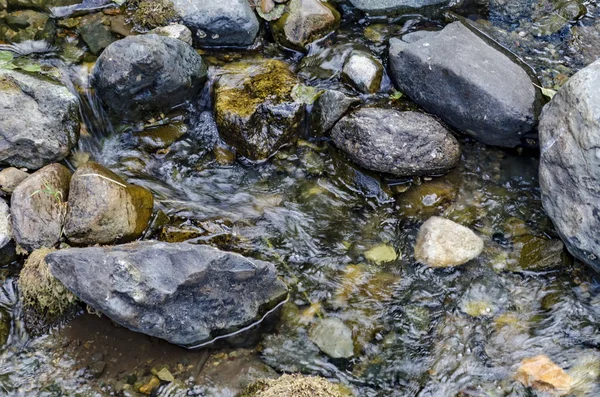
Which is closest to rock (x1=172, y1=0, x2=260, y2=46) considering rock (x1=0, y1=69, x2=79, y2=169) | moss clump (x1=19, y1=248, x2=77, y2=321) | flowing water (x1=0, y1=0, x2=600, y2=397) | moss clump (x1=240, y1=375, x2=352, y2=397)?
flowing water (x1=0, y1=0, x2=600, y2=397)

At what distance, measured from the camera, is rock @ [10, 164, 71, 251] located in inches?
170

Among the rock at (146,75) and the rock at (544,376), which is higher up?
the rock at (146,75)

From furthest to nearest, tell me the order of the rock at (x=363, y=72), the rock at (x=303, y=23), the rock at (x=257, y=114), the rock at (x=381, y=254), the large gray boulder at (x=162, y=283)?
the rock at (x=303, y=23) → the rock at (x=363, y=72) → the rock at (x=257, y=114) → the rock at (x=381, y=254) → the large gray boulder at (x=162, y=283)

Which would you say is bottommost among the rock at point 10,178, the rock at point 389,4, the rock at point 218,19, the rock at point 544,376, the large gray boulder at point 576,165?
the rock at point 544,376

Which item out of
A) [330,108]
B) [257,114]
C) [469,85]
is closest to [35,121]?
[257,114]

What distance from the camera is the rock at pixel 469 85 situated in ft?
15.8

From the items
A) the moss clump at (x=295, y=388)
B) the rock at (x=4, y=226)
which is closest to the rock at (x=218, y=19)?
the rock at (x=4, y=226)

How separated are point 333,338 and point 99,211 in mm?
2086

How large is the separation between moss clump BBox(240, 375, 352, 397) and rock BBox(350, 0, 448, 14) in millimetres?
4038

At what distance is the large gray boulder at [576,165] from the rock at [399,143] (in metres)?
0.86

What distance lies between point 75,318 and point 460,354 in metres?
2.94

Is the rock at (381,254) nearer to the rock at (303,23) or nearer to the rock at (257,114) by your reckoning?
the rock at (257,114)

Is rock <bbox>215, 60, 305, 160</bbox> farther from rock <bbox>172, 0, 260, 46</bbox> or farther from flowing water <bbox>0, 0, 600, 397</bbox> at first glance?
rock <bbox>172, 0, 260, 46</bbox>

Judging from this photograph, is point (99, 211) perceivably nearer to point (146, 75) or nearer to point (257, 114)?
point (146, 75)
